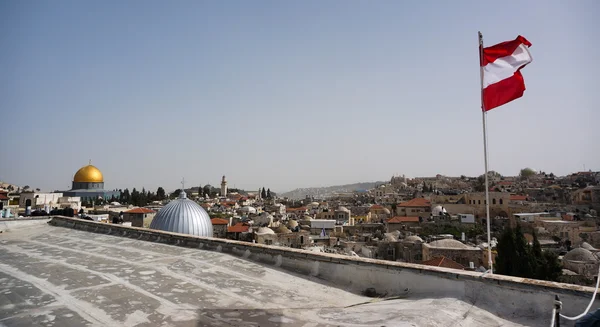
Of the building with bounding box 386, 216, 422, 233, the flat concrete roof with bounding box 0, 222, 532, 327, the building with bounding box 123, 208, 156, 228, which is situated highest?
the flat concrete roof with bounding box 0, 222, 532, 327

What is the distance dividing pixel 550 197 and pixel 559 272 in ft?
162

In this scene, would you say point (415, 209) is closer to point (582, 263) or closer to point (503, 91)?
point (582, 263)

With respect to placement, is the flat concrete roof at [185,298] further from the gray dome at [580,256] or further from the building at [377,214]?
the building at [377,214]

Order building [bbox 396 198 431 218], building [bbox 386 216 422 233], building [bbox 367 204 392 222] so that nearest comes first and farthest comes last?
building [bbox 386 216 422 233] → building [bbox 396 198 431 218] → building [bbox 367 204 392 222]

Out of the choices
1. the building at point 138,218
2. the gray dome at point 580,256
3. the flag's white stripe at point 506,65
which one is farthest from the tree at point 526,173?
the flag's white stripe at point 506,65

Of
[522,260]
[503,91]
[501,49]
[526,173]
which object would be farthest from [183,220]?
[526,173]

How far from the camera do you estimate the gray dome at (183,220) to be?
14688mm

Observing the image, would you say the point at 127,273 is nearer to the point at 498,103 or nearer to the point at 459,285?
the point at 459,285

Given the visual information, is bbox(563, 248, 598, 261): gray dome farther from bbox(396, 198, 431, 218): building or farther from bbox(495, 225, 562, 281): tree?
bbox(396, 198, 431, 218): building

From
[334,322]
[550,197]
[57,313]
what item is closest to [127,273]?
[57,313]

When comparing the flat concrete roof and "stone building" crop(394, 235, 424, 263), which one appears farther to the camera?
"stone building" crop(394, 235, 424, 263)

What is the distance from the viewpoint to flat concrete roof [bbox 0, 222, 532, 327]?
357cm

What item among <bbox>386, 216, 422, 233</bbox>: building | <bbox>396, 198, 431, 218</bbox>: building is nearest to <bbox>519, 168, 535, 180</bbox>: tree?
<bbox>396, 198, 431, 218</bbox>: building

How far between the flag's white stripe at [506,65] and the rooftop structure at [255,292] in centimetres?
367
